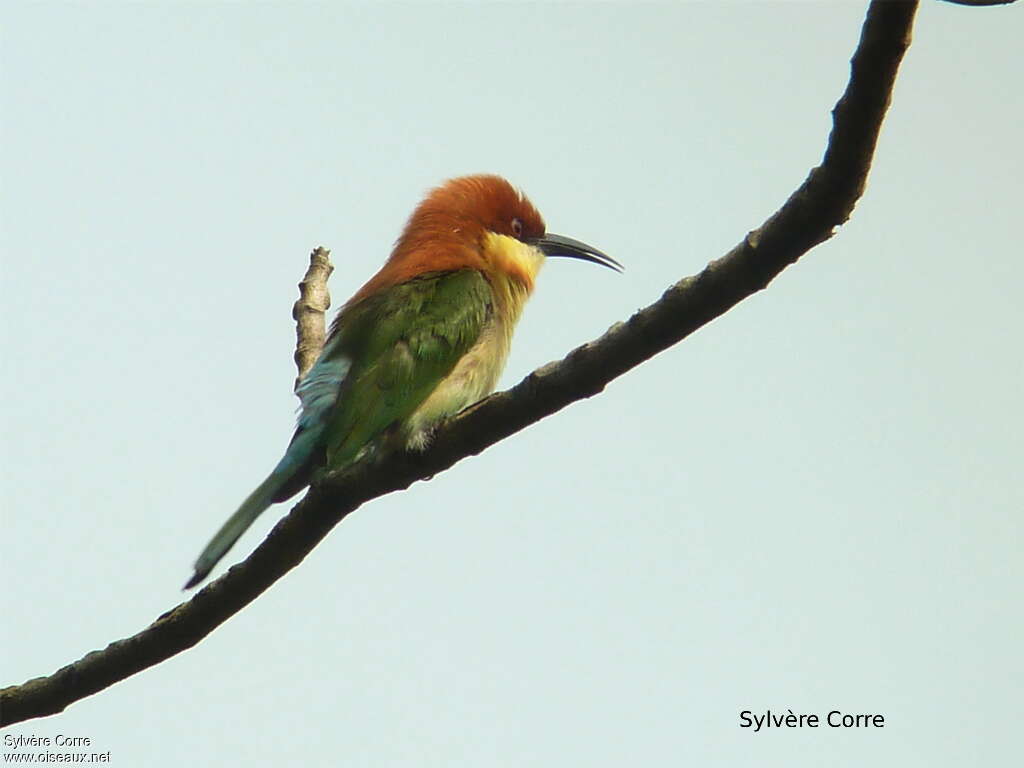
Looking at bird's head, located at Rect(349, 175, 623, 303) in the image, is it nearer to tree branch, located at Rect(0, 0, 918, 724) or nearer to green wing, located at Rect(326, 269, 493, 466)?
green wing, located at Rect(326, 269, 493, 466)

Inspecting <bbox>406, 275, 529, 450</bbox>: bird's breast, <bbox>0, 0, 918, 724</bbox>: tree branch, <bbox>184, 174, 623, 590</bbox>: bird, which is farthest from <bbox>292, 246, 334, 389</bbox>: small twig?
<bbox>0, 0, 918, 724</bbox>: tree branch

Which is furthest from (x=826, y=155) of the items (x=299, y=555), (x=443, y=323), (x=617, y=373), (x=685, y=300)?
(x=443, y=323)

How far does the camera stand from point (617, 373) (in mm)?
2213

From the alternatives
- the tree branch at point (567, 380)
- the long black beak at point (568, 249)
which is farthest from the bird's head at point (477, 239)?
the tree branch at point (567, 380)

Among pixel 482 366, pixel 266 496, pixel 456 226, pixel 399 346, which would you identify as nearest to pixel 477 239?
pixel 456 226

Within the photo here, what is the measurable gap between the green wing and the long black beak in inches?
31.8

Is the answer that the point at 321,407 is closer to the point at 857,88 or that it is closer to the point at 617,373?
the point at 617,373

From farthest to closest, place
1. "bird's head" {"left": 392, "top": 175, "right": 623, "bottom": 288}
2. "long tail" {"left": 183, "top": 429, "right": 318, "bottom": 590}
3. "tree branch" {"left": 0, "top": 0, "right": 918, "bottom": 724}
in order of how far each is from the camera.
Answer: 1. "bird's head" {"left": 392, "top": 175, "right": 623, "bottom": 288}
2. "long tail" {"left": 183, "top": 429, "right": 318, "bottom": 590}
3. "tree branch" {"left": 0, "top": 0, "right": 918, "bottom": 724}

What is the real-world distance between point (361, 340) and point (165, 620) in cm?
141

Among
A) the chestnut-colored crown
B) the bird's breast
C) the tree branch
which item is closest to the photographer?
the tree branch

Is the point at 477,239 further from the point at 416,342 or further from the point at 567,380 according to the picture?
the point at 567,380

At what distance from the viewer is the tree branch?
1.83 meters

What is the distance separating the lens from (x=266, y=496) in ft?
10.6

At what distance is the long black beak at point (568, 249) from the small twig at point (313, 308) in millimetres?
1160
